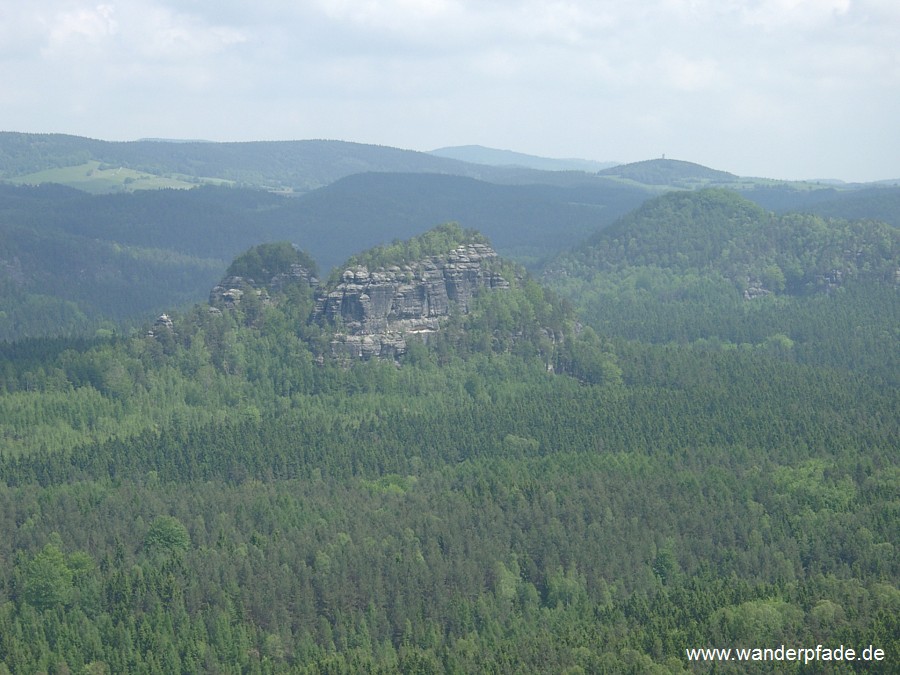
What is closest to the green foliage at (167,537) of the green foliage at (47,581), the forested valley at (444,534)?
the forested valley at (444,534)

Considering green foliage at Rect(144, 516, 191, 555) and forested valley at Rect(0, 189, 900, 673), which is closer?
forested valley at Rect(0, 189, 900, 673)

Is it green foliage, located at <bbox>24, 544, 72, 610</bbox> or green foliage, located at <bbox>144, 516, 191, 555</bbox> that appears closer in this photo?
green foliage, located at <bbox>24, 544, 72, 610</bbox>

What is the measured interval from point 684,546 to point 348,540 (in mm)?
30057

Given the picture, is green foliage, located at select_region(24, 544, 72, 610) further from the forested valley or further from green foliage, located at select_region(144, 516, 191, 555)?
green foliage, located at select_region(144, 516, 191, 555)

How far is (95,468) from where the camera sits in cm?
17112

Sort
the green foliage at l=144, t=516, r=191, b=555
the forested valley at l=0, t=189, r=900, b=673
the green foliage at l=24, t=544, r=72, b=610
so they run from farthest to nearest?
the green foliage at l=144, t=516, r=191, b=555, the green foliage at l=24, t=544, r=72, b=610, the forested valley at l=0, t=189, r=900, b=673

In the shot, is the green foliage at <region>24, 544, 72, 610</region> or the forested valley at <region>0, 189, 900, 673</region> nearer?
the forested valley at <region>0, 189, 900, 673</region>

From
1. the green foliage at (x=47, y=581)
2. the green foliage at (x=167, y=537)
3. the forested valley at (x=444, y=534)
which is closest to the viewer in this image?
the forested valley at (x=444, y=534)

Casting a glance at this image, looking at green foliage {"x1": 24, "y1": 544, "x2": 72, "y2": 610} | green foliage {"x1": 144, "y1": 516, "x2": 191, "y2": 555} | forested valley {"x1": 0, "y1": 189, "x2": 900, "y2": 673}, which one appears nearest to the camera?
forested valley {"x1": 0, "y1": 189, "x2": 900, "y2": 673}

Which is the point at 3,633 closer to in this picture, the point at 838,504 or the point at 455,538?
the point at 455,538

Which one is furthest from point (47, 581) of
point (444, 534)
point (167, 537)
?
point (444, 534)

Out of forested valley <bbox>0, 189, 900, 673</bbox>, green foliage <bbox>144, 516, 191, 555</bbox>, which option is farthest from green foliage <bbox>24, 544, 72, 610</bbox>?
green foliage <bbox>144, 516, 191, 555</bbox>

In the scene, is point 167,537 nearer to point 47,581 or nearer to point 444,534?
point 47,581

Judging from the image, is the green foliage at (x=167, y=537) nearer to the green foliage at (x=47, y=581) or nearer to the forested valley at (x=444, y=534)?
the forested valley at (x=444, y=534)
